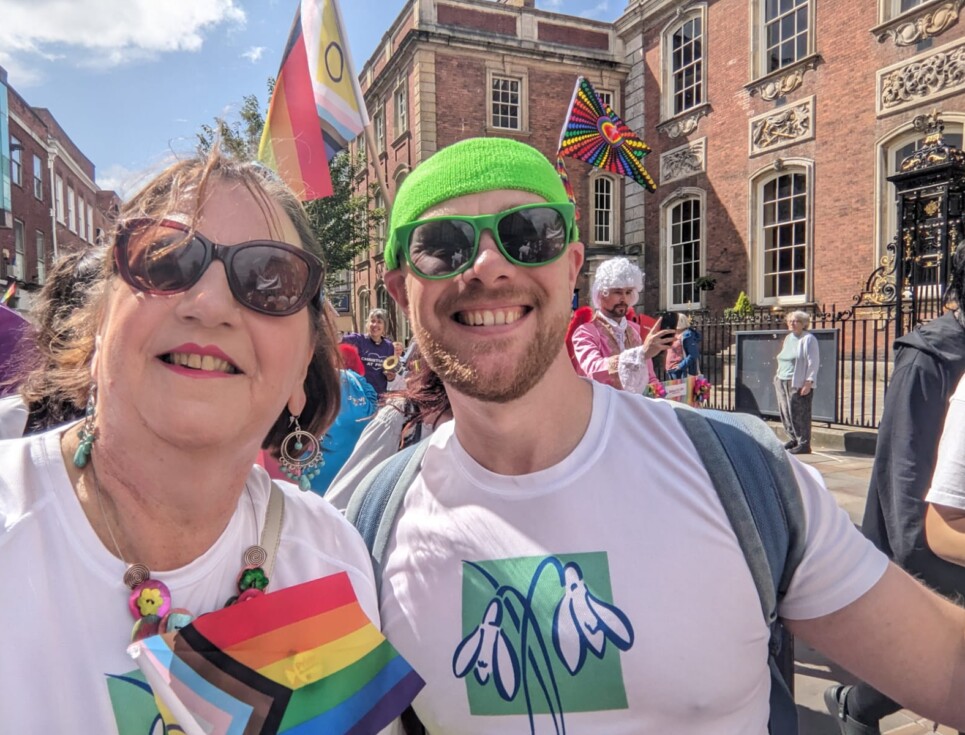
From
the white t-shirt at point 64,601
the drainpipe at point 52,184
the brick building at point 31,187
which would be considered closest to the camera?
the white t-shirt at point 64,601

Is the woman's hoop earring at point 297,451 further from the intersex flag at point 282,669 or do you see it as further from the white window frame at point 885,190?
the white window frame at point 885,190

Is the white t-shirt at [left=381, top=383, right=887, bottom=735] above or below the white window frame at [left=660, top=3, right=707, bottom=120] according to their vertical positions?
below

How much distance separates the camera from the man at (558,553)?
1.31 meters

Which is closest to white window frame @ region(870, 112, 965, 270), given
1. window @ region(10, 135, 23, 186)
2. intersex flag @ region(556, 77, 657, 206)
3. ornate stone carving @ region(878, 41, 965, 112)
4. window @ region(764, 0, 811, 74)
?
ornate stone carving @ region(878, 41, 965, 112)

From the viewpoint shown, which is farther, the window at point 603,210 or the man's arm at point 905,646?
the window at point 603,210

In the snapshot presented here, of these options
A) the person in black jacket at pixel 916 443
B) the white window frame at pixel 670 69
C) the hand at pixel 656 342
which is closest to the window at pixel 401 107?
the white window frame at pixel 670 69

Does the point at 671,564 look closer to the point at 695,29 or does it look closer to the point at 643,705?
the point at 643,705

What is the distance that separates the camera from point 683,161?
1631cm

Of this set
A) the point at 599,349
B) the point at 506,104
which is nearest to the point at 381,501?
the point at 599,349

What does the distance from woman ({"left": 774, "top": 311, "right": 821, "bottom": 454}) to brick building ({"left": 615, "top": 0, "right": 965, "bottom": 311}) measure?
4859 mm

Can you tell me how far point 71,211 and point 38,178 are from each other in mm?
4829

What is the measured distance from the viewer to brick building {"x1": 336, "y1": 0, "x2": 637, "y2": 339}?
17656 millimetres

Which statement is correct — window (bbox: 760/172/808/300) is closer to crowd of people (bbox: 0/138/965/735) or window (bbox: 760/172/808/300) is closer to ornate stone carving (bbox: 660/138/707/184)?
ornate stone carving (bbox: 660/138/707/184)

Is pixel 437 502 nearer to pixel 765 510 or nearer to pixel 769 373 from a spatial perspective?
pixel 765 510
